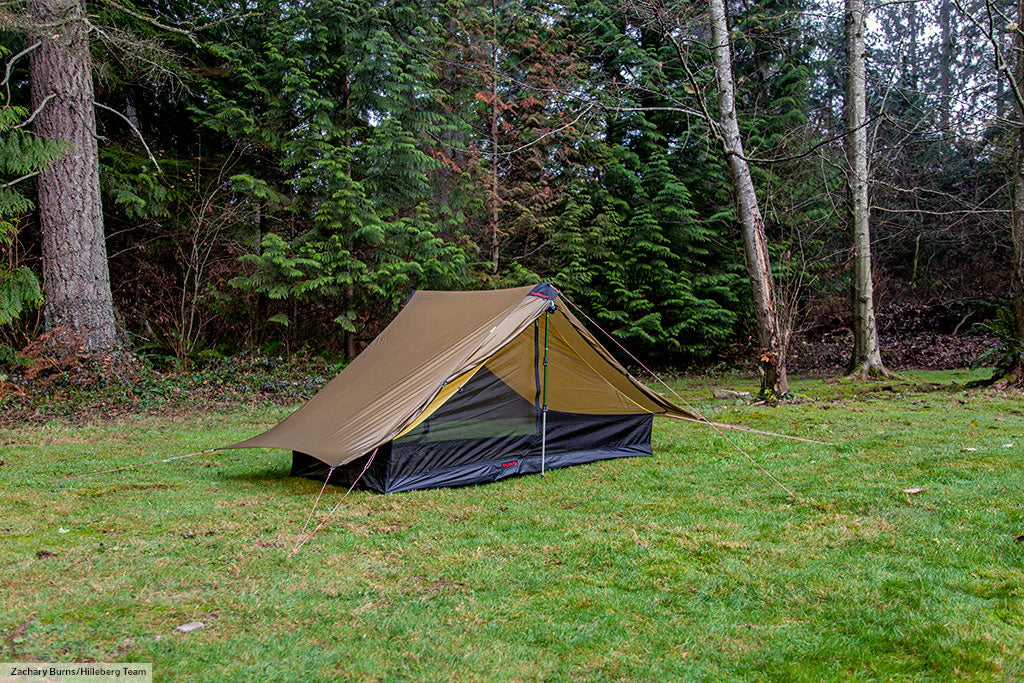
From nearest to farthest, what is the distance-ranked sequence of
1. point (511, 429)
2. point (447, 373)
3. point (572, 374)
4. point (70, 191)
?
point (447, 373) → point (511, 429) → point (572, 374) → point (70, 191)

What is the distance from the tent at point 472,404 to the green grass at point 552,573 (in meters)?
0.24

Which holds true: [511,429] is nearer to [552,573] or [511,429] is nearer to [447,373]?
[447,373]

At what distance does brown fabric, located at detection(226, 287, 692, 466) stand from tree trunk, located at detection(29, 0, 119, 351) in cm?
540

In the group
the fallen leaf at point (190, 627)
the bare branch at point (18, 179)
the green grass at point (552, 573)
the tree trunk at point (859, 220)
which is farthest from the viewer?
the tree trunk at point (859, 220)

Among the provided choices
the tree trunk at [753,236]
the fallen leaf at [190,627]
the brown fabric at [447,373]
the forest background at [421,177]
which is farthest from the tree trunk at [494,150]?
the fallen leaf at [190,627]

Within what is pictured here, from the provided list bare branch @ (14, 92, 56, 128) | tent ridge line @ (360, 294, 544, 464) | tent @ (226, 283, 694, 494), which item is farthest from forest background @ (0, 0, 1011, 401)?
tent ridge line @ (360, 294, 544, 464)

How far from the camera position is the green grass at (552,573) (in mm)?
2342

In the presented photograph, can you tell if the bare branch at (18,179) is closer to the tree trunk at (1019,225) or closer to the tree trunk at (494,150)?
the tree trunk at (494,150)

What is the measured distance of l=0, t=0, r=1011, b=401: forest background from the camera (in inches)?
361

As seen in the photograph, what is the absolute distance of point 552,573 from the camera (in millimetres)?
3117

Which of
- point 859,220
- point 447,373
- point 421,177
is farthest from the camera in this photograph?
point 421,177

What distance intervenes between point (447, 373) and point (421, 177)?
7.33m

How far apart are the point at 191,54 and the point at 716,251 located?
34.3 feet

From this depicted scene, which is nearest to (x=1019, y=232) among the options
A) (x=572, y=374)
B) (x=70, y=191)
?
(x=572, y=374)
